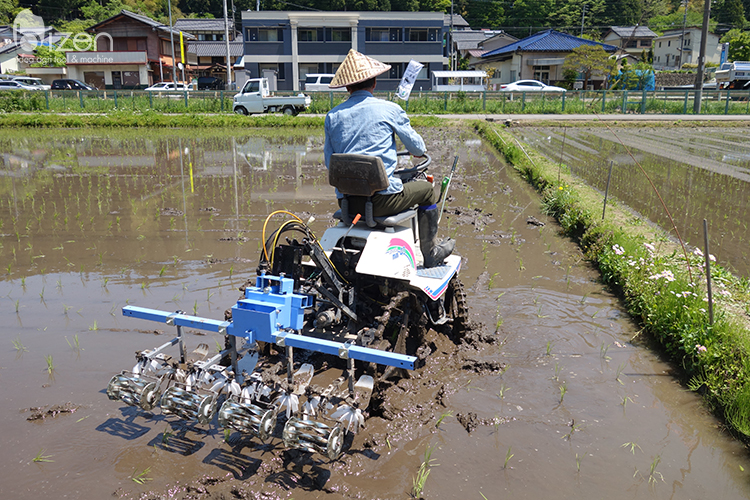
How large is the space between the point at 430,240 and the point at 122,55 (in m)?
44.5

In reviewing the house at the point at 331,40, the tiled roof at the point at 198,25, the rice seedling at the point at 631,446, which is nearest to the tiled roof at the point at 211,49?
the tiled roof at the point at 198,25

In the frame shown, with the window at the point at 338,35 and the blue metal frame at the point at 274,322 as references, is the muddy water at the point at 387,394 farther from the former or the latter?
the window at the point at 338,35

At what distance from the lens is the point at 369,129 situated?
136 inches

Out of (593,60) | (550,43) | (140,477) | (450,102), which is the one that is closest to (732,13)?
(550,43)

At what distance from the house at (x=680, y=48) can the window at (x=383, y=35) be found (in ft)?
93.7

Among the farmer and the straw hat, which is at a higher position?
the straw hat

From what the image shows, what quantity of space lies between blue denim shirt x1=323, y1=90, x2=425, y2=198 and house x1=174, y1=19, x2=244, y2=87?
152 ft

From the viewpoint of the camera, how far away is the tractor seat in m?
3.32

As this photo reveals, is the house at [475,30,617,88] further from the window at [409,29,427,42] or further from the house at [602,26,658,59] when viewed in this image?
the house at [602,26,658,59]

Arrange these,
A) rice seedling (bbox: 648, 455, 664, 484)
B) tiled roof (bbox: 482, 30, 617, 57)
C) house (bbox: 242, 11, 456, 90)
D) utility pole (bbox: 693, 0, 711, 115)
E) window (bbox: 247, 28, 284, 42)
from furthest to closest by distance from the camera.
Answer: tiled roof (bbox: 482, 30, 617, 57)
window (bbox: 247, 28, 284, 42)
house (bbox: 242, 11, 456, 90)
utility pole (bbox: 693, 0, 711, 115)
rice seedling (bbox: 648, 455, 664, 484)

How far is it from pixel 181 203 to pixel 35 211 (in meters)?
1.94

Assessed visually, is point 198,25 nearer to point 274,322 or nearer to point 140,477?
point 274,322

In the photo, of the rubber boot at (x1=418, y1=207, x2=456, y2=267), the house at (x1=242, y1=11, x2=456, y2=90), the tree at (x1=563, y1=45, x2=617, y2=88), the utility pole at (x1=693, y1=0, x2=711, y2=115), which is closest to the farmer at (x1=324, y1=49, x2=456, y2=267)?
the rubber boot at (x1=418, y1=207, x2=456, y2=267)

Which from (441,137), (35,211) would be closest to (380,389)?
(35,211)
